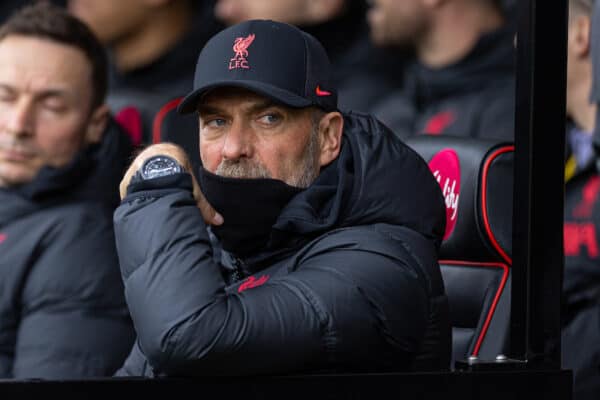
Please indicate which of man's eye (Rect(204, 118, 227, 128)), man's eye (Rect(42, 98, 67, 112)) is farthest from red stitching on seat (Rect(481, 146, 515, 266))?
man's eye (Rect(42, 98, 67, 112))

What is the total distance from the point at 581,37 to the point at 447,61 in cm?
92

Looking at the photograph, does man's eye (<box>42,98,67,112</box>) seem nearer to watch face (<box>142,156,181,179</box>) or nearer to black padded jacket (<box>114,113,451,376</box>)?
black padded jacket (<box>114,113,451,376</box>)

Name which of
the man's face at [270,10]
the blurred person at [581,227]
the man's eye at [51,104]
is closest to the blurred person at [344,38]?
the man's face at [270,10]

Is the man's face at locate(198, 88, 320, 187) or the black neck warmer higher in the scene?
the man's face at locate(198, 88, 320, 187)

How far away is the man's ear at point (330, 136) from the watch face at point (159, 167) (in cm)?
34

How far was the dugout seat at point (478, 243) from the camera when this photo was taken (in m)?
2.58

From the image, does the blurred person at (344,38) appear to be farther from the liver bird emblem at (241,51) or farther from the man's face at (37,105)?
the liver bird emblem at (241,51)

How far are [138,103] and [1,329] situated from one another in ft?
3.75

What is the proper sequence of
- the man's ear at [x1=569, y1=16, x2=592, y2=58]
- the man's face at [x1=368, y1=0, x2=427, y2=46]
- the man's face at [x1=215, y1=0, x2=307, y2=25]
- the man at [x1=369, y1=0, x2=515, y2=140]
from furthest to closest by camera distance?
1. the man's face at [x1=215, y1=0, x2=307, y2=25]
2. the man's face at [x1=368, y1=0, x2=427, y2=46]
3. the man at [x1=369, y1=0, x2=515, y2=140]
4. the man's ear at [x1=569, y1=16, x2=592, y2=58]

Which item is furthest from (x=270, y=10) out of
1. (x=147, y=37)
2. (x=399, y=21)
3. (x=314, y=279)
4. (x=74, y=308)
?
(x=314, y=279)

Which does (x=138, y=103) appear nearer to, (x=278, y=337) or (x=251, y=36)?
(x=251, y=36)

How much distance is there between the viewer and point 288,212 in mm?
2270

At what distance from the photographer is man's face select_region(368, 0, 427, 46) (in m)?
5.02

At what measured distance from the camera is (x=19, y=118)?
11.2ft
